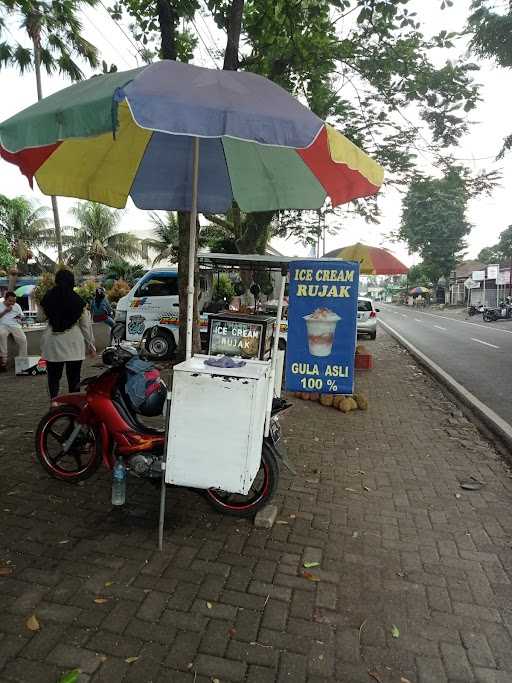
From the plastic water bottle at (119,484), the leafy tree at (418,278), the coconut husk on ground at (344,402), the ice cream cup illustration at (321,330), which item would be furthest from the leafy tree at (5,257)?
the leafy tree at (418,278)

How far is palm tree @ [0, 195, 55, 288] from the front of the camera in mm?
28155

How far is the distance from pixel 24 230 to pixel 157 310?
935 inches

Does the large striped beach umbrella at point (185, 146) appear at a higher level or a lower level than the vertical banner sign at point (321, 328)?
higher

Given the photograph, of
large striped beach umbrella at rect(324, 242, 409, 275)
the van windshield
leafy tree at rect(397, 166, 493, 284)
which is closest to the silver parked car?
large striped beach umbrella at rect(324, 242, 409, 275)

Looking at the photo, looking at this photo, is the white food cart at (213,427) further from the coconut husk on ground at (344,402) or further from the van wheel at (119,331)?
the van wheel at (119,331)

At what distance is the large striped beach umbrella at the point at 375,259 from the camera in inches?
407

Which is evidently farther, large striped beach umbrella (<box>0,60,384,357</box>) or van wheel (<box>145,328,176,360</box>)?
van wheel (<box>145,328,176,360</box>)

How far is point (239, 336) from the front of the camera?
6836 mm

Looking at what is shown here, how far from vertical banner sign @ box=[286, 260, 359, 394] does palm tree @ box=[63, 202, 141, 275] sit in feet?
83.8

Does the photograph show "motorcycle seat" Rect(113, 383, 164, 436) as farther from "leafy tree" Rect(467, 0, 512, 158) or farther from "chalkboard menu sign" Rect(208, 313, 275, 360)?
"leafy tree" Rect(467, 0, 512, 158)

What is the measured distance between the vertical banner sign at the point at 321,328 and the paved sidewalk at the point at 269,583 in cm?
140

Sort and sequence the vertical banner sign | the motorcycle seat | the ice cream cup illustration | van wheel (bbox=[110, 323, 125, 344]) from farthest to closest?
1. van wheel (bbox=[110, 323, 125, 344])
2. the ice cream cup illustration
3. the vertical banner sign
4. the motorcycle seat

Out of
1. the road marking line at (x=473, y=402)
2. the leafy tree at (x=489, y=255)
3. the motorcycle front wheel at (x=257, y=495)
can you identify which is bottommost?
the road marking line at (x=473, y=402)

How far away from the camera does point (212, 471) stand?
300 cm
